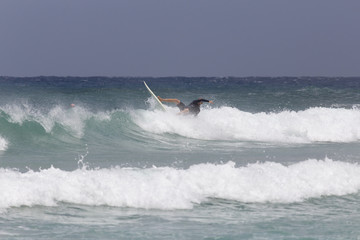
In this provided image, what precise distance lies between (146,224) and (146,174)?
2370mm

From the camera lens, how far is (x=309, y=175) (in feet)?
38.0

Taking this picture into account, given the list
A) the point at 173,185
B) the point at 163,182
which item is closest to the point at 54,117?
the point at 163,182

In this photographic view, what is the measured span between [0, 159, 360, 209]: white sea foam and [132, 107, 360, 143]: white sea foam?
8.44 m

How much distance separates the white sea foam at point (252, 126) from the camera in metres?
20.4

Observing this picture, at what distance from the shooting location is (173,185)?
33.1ft

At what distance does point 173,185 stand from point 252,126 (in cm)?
1241

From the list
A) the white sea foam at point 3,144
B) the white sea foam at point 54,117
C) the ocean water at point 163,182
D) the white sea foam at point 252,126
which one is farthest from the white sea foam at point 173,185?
the white sea foam at point 252,126

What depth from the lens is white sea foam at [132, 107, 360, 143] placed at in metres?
20.4

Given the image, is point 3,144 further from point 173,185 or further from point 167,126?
point 173,185

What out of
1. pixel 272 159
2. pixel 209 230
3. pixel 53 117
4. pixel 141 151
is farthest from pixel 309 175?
pixel 53 117

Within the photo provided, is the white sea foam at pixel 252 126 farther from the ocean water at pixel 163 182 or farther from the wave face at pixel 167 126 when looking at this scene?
the ocean water at pixel 163 182

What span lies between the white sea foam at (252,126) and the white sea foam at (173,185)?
332 inches

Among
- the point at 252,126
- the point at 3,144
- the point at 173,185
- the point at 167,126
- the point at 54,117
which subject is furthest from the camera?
the point at 252,126

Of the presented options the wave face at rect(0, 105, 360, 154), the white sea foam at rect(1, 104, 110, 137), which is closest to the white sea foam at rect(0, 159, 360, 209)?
the wave face at rect(0, 105, 360, 154)
